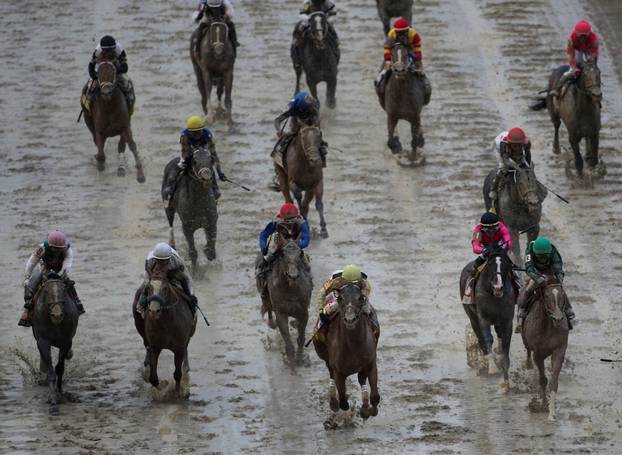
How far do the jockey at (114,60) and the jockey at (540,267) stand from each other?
10.0 meters

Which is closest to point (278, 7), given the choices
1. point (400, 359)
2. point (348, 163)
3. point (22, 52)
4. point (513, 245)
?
point (22, 52)

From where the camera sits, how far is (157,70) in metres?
36.6

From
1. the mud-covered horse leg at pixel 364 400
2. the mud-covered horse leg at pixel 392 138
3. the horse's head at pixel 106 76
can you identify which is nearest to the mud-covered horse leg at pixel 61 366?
the mud-covered horse leg at pixel 364 400

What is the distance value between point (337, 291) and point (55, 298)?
359 cm

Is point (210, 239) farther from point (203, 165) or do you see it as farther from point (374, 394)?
point (374, 394)

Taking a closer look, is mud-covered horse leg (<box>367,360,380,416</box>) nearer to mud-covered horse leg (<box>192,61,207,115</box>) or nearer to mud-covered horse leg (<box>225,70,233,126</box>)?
mud-covered horse leg (<box>225,70,233,126</box>)

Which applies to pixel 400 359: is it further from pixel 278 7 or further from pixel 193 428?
pixel 278 7

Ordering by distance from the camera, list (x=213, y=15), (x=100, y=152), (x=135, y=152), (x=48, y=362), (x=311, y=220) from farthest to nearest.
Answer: (x=213, y=15)
(x=100, y=152)
(x=135, y=152)
(x=311, y=220)
(x=48, y=362)

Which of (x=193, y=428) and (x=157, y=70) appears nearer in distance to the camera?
(x=193, y=428)

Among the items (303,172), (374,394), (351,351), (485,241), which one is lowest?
(374,394)

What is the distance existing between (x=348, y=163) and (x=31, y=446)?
1186cm

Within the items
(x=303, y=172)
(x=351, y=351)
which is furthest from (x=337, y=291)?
(x=303, y=172)

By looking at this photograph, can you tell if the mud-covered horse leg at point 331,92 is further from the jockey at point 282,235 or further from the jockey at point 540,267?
the jockey at point 540,267

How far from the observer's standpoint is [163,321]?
22.0m
